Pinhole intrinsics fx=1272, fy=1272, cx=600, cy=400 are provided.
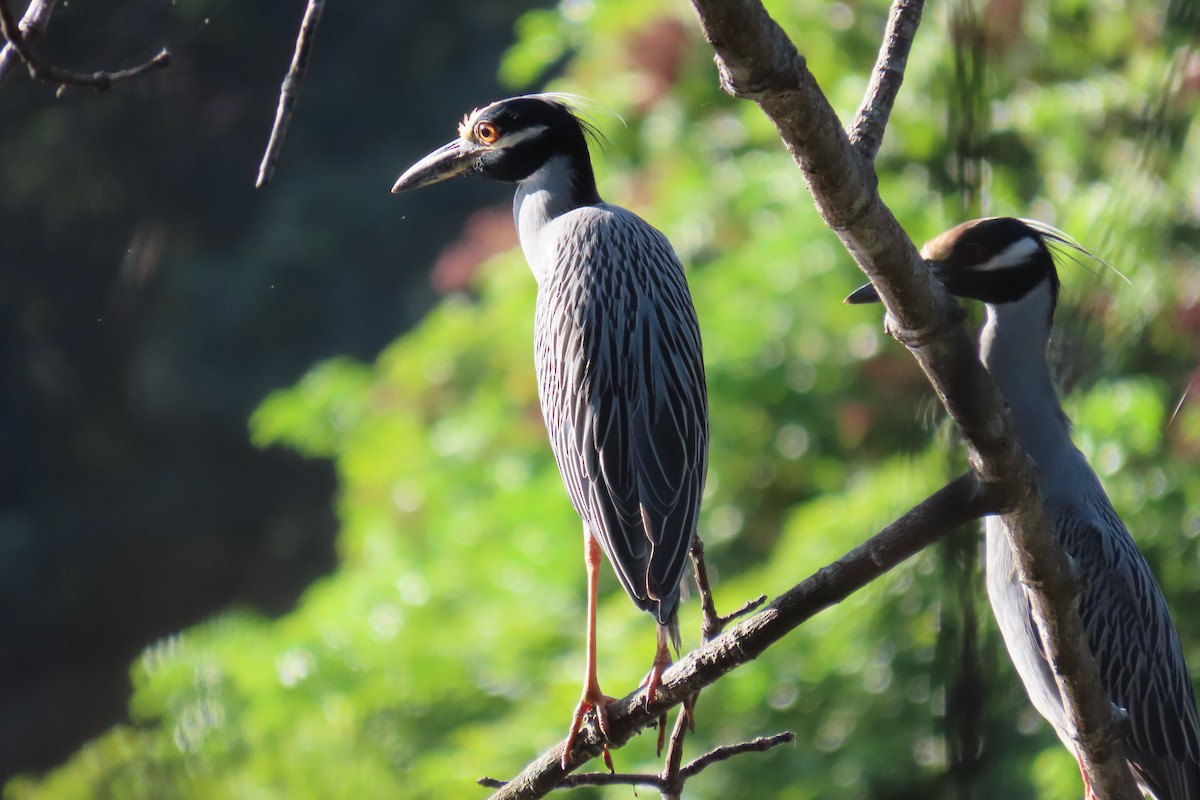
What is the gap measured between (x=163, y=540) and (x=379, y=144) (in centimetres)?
346

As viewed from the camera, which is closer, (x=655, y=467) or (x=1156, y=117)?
(x=1156, y=117)

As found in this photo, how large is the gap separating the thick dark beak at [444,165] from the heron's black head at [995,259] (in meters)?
0.89

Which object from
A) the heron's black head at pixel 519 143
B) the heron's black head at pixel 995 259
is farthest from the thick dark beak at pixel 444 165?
the heron's black head at pixel 995 259

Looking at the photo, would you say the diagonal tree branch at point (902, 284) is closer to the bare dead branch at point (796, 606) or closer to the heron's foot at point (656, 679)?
the bare dead branch at point (796, 606)

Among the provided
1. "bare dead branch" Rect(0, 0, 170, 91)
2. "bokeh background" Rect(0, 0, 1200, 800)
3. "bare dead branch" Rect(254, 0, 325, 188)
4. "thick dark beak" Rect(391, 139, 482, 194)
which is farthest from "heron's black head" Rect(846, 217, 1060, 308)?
"bare dead branch" Rect(0, 0, 170, 91)

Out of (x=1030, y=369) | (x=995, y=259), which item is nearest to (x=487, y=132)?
(x=995, y=259)

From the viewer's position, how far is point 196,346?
973cm

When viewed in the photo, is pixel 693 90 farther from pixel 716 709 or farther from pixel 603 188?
pixel 716 709

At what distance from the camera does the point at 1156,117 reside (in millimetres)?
718

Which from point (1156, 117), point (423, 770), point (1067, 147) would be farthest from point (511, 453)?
point (1156, 117)

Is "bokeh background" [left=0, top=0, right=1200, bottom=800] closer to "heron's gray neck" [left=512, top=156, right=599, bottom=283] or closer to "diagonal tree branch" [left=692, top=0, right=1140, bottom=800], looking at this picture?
"diagonal tree branch" [left=692, top=0, right=1140, bottom=800]

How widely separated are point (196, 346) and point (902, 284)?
9.22 metres

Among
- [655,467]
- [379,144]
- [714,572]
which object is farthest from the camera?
[379,144]

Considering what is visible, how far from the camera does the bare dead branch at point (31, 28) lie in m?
1.12
